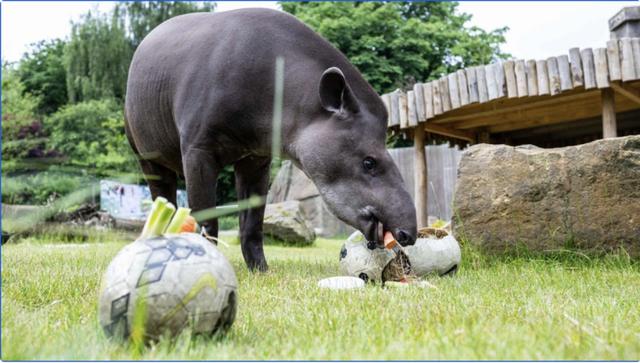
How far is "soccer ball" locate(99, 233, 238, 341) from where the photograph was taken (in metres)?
1.76

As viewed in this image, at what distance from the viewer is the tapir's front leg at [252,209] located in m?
4.69

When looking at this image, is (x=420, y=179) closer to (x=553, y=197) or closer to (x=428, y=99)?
(x=428, y=99)

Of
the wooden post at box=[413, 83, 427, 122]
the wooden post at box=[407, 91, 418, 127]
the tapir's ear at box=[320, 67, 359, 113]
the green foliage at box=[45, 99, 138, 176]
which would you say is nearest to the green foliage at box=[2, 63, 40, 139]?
the green foliage at box=[45, 99, 138, 176]

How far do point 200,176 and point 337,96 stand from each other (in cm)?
109

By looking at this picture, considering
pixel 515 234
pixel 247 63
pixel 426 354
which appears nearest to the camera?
pixel 426 354

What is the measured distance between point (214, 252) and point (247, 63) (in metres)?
2.30

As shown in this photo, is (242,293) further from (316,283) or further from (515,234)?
(515,234)

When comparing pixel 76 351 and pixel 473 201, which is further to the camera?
pixel 473 201

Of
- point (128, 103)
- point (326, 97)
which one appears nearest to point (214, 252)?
point (326, 97)

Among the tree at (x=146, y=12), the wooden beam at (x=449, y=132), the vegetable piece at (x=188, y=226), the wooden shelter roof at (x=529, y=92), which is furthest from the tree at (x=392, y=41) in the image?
the vegetable piece at (x=188, y=226)

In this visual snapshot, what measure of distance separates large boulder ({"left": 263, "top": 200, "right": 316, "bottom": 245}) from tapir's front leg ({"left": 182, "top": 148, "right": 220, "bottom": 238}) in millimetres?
6924

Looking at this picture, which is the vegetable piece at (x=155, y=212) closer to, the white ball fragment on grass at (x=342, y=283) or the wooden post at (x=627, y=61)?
the white ball fragment on grass at (x=342, y=283)

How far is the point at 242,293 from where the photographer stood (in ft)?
10.1

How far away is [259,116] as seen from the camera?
13.1ft
